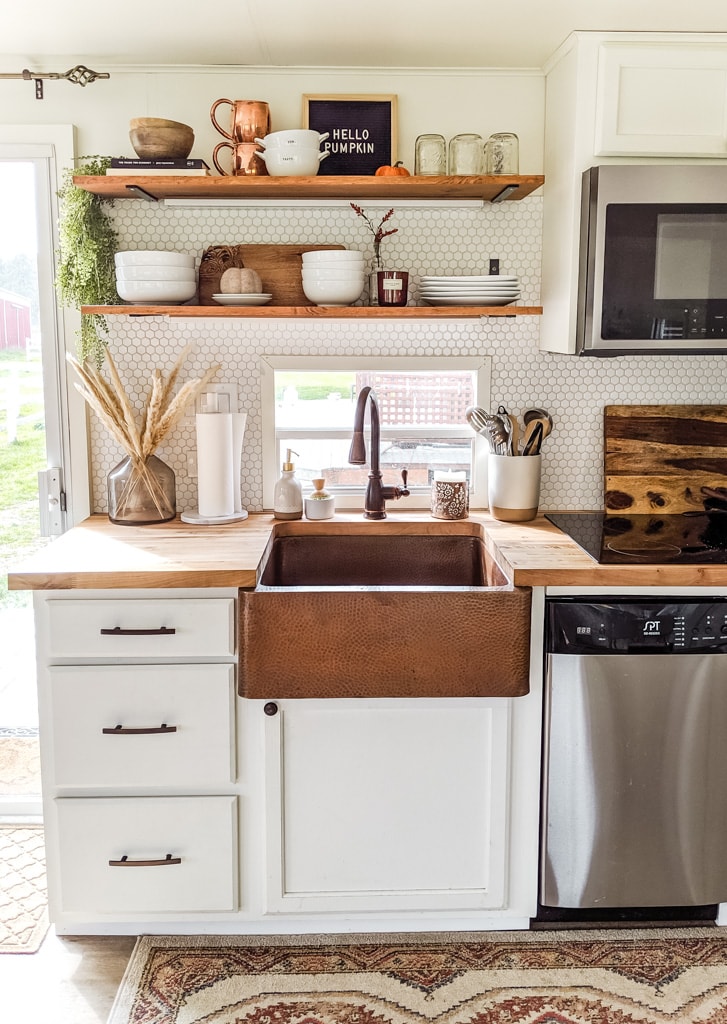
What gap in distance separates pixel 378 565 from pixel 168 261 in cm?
101

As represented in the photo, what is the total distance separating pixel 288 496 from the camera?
268 centimetres

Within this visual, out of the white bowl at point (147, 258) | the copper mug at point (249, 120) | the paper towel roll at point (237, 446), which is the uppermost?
the copper mug at point (249, 120)

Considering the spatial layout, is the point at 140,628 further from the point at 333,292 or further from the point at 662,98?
the point at 662,98

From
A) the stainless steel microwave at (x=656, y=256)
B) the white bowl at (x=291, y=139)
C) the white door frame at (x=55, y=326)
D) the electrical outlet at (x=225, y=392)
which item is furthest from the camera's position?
the electrical outlet at (x=225, y=392)

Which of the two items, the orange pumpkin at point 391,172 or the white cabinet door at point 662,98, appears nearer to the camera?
the white cabinet door at point 662,98

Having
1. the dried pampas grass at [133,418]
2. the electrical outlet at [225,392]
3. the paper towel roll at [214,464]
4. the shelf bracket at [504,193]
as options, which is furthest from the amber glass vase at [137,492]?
the shelf bracket at [504,193]

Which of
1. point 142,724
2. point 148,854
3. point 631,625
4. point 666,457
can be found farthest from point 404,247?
point 148,854

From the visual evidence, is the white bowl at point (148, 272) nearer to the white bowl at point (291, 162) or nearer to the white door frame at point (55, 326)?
the white door frame at point (55, 326)

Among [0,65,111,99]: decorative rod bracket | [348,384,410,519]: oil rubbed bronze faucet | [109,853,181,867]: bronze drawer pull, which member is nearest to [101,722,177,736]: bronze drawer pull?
[109,853,181,867]: bronze drawer pull

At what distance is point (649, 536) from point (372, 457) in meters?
0.80

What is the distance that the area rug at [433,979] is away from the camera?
6.77 feet

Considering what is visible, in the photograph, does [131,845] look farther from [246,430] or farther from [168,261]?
[168,261]

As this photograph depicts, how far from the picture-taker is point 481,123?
269cm

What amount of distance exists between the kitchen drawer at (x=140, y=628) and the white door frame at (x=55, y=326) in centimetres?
71
